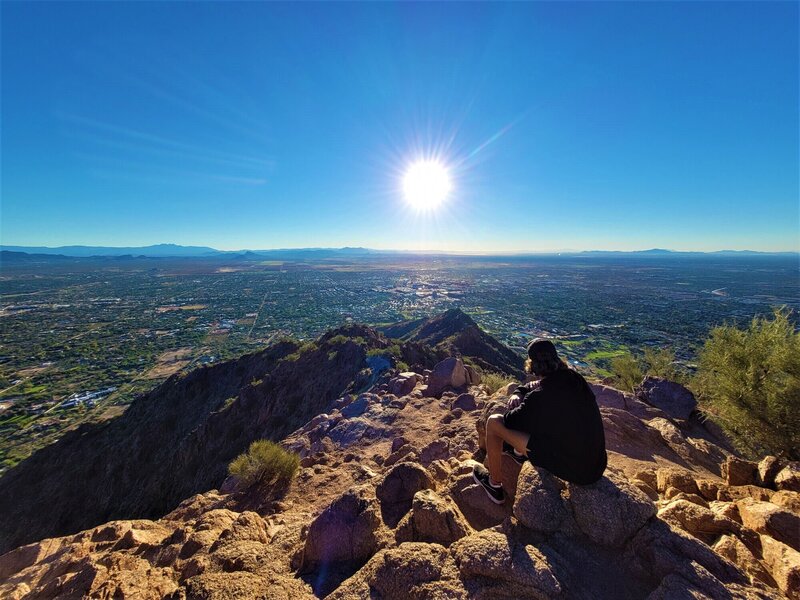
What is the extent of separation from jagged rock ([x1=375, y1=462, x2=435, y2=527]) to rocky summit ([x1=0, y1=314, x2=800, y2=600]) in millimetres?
16

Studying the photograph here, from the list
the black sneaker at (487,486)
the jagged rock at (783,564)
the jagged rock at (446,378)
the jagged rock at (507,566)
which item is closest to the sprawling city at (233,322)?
the jagged rock at (446,378)

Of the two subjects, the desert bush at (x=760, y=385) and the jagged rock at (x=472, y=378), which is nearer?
the desert bush at (x=760, y=385)

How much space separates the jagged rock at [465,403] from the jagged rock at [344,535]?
6024 mm

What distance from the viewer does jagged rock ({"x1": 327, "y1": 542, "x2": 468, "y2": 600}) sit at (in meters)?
2.77

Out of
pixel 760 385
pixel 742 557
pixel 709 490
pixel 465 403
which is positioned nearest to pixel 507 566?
pixel 742 557

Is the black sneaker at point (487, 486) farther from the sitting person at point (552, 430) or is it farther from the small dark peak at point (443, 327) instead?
the small dark peak at point (443, 327)

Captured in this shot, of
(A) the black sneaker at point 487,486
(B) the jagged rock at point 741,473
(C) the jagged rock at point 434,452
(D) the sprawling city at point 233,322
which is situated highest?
(A) the black sneaker at point 487,486

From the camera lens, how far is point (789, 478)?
4.46 metres

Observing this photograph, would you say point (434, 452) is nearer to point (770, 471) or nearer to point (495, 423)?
point (495, 423)

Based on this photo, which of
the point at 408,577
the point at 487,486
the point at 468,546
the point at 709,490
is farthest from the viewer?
the point at 709,490

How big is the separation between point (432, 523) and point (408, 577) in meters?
0.70

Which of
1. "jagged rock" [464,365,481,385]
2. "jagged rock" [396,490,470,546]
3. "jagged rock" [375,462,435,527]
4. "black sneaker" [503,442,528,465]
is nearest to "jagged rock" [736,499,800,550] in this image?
"black sneaker" [503,442,528,465]

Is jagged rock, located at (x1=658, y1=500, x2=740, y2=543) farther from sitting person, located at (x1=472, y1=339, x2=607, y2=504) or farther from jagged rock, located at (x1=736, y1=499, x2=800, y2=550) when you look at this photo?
sitting person, located at (x1=472, y1=339, x2=607, y2=504)

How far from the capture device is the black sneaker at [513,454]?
156 inches
